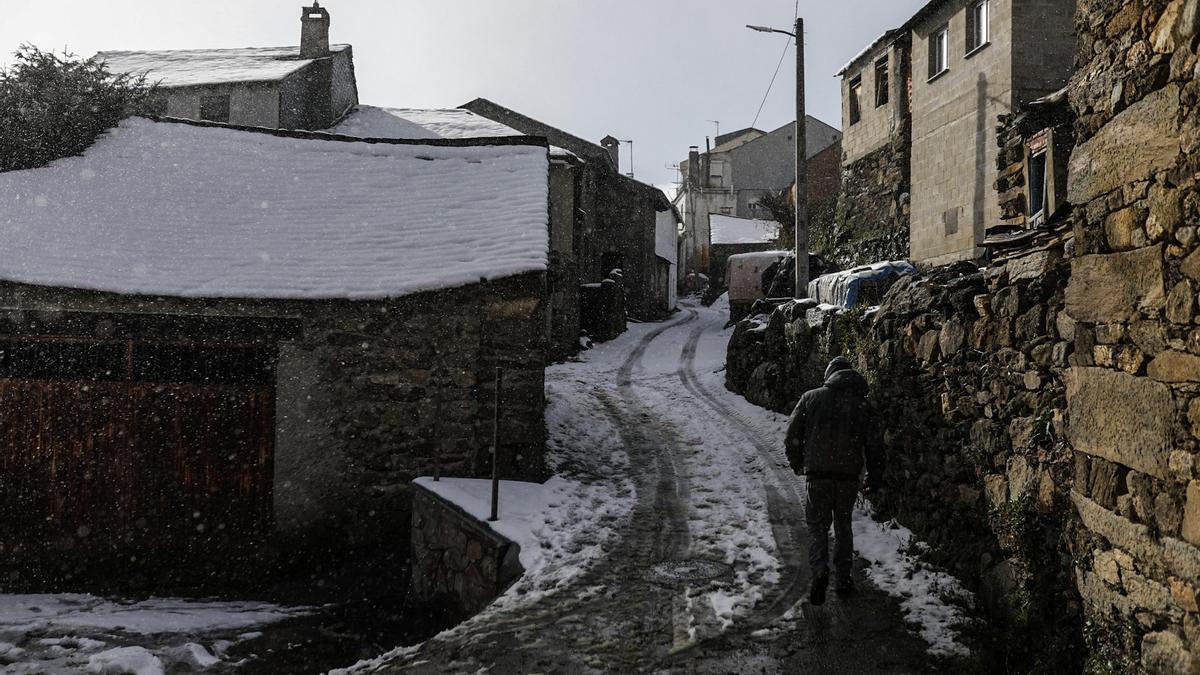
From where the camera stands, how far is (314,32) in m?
23.6

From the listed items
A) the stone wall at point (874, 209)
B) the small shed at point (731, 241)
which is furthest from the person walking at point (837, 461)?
the small shed at point (731, 241)

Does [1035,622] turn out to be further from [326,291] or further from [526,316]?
[326,291]

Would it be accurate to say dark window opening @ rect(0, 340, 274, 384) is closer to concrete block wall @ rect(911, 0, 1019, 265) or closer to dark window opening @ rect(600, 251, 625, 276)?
concrete block wall @ rect(911, 0, 1019, 265)

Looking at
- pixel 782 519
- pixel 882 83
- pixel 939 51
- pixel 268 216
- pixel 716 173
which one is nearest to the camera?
pixel 782 519

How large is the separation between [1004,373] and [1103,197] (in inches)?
73.0

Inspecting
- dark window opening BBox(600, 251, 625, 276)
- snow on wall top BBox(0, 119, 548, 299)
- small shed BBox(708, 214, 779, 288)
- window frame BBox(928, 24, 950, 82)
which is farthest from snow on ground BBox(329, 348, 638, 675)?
small shed BBox(708, 214, 779, 288)

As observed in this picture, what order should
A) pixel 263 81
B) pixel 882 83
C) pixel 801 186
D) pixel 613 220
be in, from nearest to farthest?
pixel 801 186 < pixel 882 83 < pixel 263 81 < pixel 613 220

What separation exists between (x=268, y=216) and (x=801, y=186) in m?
9.61

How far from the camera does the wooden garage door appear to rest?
28.6 ft

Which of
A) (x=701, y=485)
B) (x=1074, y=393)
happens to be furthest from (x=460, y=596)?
(x=1074, y=393)

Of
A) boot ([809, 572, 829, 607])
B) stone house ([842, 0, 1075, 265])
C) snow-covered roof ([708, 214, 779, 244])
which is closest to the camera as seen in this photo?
boot ([809, 572, 829, 607])

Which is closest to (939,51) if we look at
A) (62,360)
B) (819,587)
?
(819,587)

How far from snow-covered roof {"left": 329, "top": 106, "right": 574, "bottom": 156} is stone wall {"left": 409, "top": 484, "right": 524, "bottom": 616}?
15101mm

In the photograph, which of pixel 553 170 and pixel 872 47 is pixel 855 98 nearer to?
pixel 872 47
